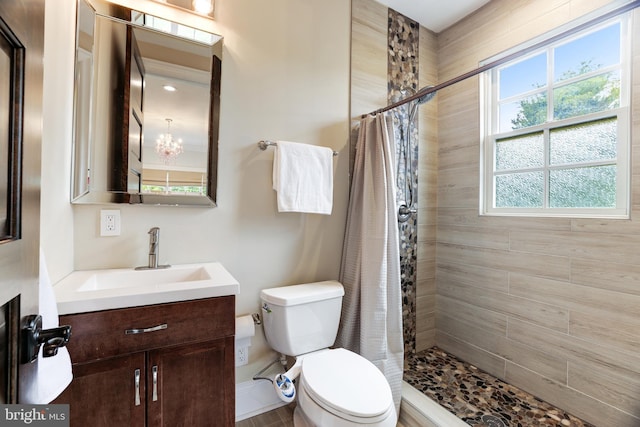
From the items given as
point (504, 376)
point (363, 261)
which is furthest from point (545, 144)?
point (504, 376)

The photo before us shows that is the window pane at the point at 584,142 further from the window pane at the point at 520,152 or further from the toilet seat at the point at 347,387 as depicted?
the toilet seat at the point at 347,387

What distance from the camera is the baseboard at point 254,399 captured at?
158 cm

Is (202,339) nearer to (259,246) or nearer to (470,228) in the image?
(259,246)

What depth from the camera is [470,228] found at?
2105 millimetres

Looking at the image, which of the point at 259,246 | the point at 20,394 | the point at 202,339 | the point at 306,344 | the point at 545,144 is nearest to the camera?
the point at 20,394

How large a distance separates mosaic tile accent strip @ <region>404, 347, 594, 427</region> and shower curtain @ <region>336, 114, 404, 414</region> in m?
0.32

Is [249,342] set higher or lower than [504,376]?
higher

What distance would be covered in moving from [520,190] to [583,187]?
0.33 m

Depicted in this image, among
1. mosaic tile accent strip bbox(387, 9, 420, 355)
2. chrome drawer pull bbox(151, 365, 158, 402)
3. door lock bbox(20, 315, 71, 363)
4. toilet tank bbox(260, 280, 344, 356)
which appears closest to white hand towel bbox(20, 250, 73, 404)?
door lock bbox(20, 315, 71, 363)

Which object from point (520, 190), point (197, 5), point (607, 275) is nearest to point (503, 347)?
point (607, 275)

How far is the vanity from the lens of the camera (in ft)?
3.10

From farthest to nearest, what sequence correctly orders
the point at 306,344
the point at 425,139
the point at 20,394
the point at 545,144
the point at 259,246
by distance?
1. the point at 425,139
2. the point at 545,144
3. the point at 259,246
4. the point at 306,344
5. the point at 20,394

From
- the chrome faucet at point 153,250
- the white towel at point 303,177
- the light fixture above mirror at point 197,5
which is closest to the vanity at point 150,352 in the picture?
the chrome faucet at point 153,250

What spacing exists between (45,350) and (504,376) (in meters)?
2.33
